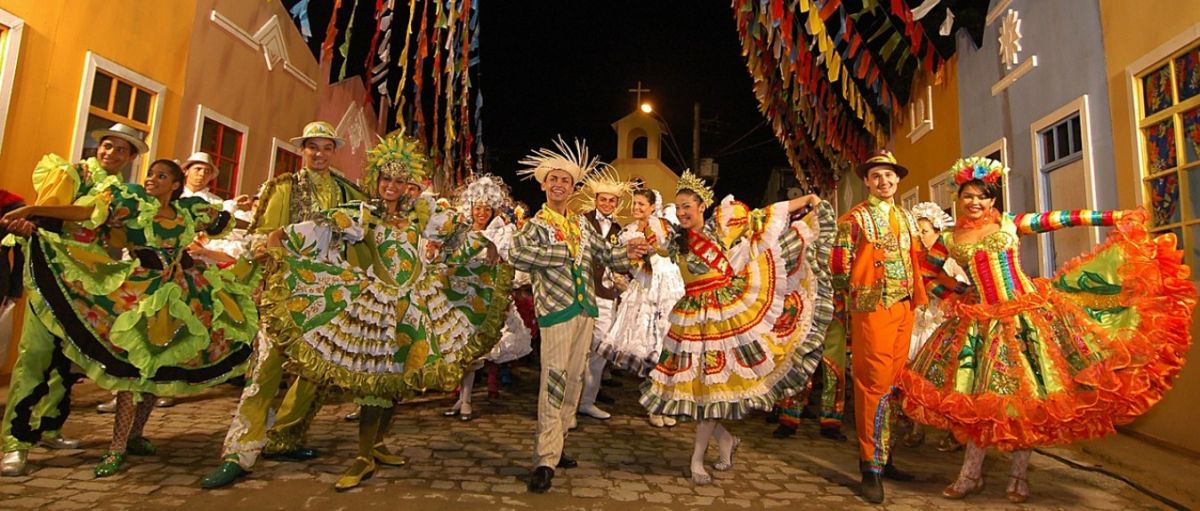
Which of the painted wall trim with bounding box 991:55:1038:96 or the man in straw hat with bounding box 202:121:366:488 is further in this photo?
the painted wall trim with bounding box 991:55:1038:96

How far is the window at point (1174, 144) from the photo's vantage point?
466 cm

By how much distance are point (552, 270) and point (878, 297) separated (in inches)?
81.8

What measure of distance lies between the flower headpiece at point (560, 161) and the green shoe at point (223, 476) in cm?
247

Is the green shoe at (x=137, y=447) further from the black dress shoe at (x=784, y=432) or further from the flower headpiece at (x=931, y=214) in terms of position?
the flower headpiece at (x=931, y=214)

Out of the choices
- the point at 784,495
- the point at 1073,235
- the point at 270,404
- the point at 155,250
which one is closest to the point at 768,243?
the point at 784,495

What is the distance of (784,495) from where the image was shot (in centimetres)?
350

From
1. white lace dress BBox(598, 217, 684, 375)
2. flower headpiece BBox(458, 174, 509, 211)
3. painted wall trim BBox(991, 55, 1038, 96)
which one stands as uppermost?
painted wall trim BBox(991, 55, 1038, 96)

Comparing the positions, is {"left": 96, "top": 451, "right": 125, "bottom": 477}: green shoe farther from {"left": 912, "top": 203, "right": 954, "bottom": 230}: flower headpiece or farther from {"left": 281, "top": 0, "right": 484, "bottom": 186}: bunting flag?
{"left": 912, "top": 203, "right": 954, "bottom": 230}: flower headpiece

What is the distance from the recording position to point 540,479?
3.40 metres

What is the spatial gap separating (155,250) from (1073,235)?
317 inches

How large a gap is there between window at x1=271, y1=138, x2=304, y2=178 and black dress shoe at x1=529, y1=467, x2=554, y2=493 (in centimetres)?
823

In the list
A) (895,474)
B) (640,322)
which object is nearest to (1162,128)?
(895,474)

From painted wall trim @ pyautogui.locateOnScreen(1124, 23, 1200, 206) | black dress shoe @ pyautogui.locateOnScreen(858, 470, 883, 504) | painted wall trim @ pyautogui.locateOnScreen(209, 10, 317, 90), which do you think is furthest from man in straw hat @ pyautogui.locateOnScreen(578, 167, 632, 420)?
painted wall trim @ pyautogui.locateOnScreen(209, 10, 317, 90)

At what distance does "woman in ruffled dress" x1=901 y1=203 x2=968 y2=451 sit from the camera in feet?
15.7
